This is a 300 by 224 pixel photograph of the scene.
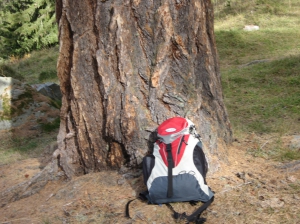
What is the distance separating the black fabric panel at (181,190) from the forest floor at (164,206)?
0.08 metres

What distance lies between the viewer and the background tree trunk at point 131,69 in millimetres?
3398

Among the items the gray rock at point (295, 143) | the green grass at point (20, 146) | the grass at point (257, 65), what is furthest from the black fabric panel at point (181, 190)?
the green grass at point (20, 146)

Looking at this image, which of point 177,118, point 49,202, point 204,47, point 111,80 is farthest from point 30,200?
point 204,47

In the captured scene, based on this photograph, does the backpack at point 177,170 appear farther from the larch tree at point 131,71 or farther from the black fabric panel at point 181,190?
the larch tree at point 131,71

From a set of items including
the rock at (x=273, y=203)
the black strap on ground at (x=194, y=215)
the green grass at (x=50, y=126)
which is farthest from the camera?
the green grass at (x=50, y=126)

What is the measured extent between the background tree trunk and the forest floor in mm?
256

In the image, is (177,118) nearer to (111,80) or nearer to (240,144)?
(111,80)

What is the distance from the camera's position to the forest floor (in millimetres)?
2934

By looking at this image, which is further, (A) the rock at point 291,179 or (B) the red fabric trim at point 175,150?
(A) the rock at point 291,179

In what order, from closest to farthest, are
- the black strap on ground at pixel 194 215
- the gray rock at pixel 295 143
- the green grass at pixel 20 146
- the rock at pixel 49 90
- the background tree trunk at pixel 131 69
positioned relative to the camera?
the black strap on ground at pixel 194 215 < the background tree trunk at pixel 131 69 < the gray rock at pixel 295 143 < the green grass at pixel 20 146 < the rock at pixel 49 90

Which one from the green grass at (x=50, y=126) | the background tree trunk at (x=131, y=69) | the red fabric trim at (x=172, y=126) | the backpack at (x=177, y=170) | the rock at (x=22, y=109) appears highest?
the background tree trunk at (x=131, y=69)

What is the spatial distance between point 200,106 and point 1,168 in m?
3.01

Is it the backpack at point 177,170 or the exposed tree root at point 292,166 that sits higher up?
the backpack at point 177,170

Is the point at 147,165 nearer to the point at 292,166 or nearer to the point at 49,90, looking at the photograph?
the point at 292,166
